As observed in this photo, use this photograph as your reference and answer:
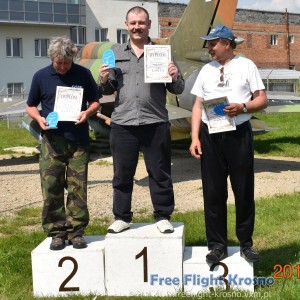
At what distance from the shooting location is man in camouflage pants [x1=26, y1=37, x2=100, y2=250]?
506 centimetres

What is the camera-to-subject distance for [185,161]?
13.0 m

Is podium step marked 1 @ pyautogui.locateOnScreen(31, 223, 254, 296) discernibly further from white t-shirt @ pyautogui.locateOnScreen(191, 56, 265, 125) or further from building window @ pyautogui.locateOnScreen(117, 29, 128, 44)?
building window @ pyautogui.locateOnScreen(117, 29, 128, 44)

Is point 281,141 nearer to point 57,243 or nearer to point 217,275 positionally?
point 217,275

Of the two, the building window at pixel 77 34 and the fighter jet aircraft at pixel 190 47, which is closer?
the fighter jet aircraft at pixel 190 47

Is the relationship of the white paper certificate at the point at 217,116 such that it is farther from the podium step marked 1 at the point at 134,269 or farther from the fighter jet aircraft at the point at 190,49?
the fighter jet aircraft at the point at 190,49

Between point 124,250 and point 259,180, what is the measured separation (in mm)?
5961

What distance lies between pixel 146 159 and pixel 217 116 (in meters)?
0.82

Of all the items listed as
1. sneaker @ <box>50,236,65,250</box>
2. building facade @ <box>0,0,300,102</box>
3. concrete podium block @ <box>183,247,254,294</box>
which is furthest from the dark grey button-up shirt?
building facade @ <box>0,0,300,102</box>

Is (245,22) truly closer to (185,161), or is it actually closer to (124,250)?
(185,161)

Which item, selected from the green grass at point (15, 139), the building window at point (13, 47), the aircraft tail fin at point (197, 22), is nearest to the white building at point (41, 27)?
the building window at point (13, 47)

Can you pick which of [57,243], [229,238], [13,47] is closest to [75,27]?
[13,47]

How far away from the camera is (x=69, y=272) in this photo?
4914 mm

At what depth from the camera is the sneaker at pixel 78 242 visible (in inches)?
197

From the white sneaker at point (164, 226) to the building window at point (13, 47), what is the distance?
3555 centimetres
